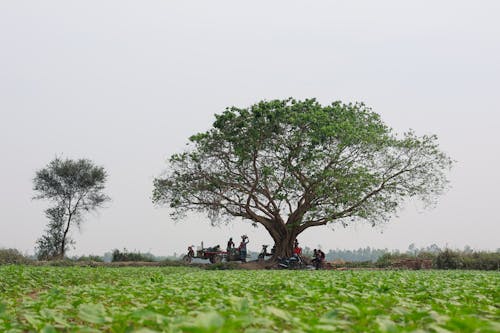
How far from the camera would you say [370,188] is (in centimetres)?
2850

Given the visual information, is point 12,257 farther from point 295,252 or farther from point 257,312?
point 257,312

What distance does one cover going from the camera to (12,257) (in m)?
27.1

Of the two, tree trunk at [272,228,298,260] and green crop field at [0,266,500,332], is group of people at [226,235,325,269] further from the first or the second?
green crop field at [0,266,500,332]

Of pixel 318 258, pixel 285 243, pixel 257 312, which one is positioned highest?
pixel 285 243

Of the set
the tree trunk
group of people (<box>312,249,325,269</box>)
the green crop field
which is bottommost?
the green crop field

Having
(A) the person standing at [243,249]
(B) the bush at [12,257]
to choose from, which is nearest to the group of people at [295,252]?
(A) the person standing at [243,249]

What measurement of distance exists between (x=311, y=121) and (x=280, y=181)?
416 cm

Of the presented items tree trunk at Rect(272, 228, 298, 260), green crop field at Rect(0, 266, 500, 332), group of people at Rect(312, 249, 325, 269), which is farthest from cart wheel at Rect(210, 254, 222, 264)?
green crop field at Rect(0, 266, 500, 332)

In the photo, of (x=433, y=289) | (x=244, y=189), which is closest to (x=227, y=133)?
(x=244, y=189)

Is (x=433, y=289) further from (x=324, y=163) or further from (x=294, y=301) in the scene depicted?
(x=324, y=163)

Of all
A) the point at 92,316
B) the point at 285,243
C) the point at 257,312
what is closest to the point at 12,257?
the point at 285,243

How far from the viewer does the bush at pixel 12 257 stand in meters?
26.5

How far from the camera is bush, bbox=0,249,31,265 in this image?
87.0ft

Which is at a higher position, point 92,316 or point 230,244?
point 230,244
